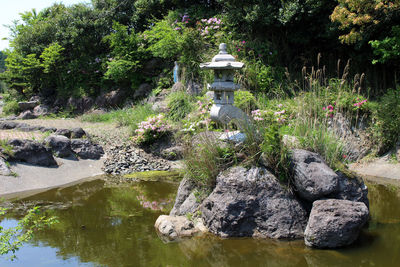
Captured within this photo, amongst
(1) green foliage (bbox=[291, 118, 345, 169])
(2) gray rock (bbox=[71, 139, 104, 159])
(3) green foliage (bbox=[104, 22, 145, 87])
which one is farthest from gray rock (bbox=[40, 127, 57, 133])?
(1) green foliage (bbox=[291, 118, 345, 169])

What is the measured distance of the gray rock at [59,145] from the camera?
8.86 meters

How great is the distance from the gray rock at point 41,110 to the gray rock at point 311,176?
503 inches

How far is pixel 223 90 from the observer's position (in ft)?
18.7

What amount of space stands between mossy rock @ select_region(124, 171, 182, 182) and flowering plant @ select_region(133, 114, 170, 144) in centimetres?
132

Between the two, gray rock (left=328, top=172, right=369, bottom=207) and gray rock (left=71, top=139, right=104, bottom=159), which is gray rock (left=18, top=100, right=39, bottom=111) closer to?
gray rock (left=71, top=139, right=104, bottom=159)

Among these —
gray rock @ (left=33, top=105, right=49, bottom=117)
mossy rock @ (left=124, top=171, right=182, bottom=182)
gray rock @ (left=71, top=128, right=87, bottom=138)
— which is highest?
gray rock @ (left=71, top=128, right=87, bottom=138)

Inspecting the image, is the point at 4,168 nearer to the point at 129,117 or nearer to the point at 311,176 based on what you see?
the point at 129,117

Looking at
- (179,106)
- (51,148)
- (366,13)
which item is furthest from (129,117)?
(366,13)

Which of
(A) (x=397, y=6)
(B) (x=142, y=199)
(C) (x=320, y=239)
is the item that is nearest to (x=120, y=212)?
(B) (x=142, y=199)

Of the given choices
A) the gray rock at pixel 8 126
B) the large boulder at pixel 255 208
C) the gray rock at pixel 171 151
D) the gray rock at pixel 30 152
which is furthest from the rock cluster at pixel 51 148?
the large boulder at pixel 255 208

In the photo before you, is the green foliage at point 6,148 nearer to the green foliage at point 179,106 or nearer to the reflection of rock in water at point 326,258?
the green foliage at point 179,106

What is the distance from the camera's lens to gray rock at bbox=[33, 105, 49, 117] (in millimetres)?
15166

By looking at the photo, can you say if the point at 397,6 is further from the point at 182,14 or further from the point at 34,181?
the point at 34,181

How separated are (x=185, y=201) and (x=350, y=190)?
2433 millimetres
